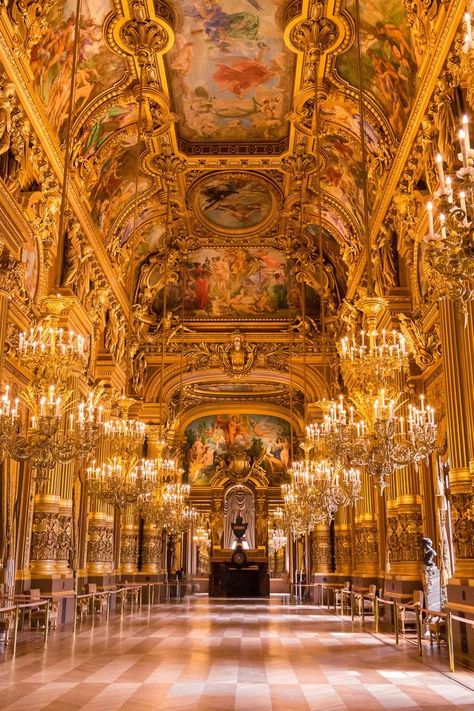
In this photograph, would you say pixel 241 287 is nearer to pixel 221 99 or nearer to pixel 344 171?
pixel 344 171

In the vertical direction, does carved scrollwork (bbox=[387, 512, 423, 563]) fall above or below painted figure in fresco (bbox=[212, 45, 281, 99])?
below

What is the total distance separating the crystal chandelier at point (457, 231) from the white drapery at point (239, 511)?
114 ft

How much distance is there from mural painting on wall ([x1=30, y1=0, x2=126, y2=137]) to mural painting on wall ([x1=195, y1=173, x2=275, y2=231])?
17.3 feet

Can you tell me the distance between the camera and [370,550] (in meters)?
19.4

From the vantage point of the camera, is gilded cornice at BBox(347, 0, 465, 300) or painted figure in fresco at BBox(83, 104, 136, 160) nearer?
gilded cornice at BBox(347, 0, 465, 300)

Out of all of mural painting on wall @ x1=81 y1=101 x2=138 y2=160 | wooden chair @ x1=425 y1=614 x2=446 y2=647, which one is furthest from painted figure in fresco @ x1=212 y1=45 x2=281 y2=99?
wooden chair @ x1=425 y1=614 x2=446 y2=647

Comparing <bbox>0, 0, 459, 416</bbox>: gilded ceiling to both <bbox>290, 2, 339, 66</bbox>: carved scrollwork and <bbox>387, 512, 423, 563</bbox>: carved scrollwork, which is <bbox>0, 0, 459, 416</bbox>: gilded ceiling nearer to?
<bbox>290, 2, 339, 66</bbox>: carved scrollwork

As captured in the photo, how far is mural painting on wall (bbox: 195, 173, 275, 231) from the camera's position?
65.8 feet

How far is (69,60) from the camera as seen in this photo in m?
13.8

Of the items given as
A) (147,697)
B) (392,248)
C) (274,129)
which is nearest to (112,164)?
(274,129)

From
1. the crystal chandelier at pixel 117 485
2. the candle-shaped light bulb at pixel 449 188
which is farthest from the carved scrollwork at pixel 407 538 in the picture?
the candle-shaped light bulb at pixel 449 188

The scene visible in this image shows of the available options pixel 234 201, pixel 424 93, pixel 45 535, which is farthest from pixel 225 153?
pixel 45 535

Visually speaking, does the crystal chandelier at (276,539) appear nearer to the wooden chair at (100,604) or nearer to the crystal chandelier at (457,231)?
the wooden chair at (100,604)

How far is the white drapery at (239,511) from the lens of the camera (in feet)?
131
